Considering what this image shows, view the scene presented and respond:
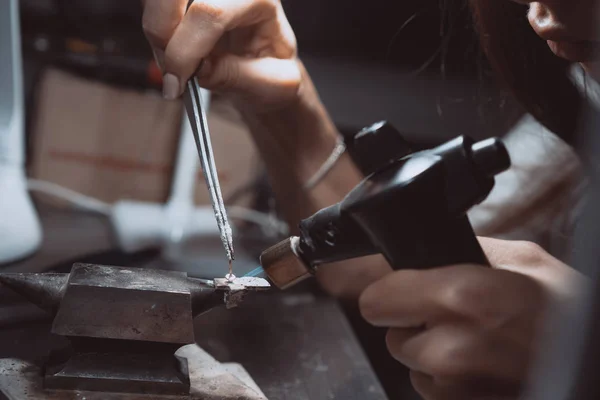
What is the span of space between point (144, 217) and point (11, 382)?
663 mm

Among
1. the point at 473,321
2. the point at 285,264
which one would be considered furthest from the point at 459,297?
the point at 285,264

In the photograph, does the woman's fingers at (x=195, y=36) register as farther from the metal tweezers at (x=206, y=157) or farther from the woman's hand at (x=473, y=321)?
the woman's hand at (x=473, y=321)

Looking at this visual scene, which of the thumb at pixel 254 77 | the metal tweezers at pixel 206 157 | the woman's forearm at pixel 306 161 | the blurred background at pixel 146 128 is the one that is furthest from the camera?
the blurred background at pixel 146 128

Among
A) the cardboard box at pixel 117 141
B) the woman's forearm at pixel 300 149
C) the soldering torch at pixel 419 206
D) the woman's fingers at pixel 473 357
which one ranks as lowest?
the cardboard box at pixel 117 141

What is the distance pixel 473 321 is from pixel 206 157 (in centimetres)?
32

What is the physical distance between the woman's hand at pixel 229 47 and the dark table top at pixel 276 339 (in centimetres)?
28

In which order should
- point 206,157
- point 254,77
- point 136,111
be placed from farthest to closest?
1. point 136,111
2. point 254,77
3. point 206,157

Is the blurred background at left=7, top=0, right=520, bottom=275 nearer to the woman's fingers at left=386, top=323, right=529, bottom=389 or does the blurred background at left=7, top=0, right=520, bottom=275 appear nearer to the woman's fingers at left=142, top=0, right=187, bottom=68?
the woman's fingers at left=142, top=0, right=187, bottom=68

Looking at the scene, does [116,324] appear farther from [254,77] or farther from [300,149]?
[300,149]

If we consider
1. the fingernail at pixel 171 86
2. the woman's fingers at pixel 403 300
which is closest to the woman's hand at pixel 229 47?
the fingernail at pixel 171 86

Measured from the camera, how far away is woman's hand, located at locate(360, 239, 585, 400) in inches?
17.4

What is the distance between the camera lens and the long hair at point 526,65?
0.67 m

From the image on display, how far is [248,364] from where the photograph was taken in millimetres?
716

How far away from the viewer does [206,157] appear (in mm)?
653
